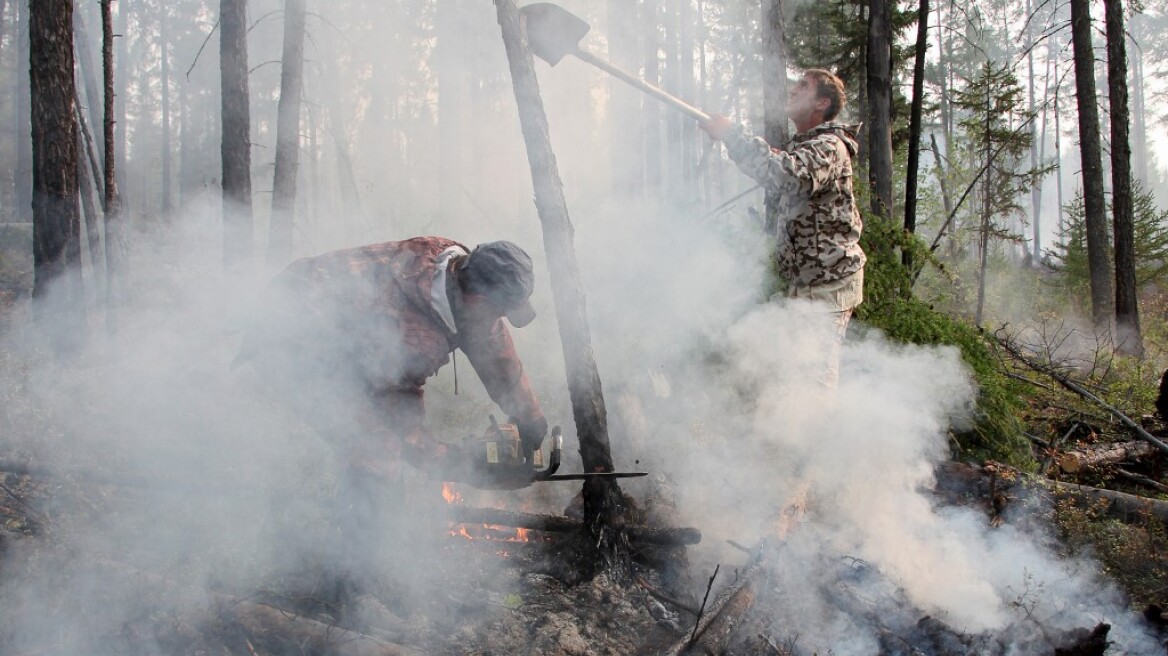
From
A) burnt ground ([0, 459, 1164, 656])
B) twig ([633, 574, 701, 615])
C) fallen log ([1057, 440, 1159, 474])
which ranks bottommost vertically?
twig ([633, 574, 701, 615])

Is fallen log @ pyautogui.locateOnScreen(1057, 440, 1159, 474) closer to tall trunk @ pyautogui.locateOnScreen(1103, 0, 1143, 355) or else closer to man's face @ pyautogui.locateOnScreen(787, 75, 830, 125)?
man's face @ pyautogui.locateOnScreen(787, 75, 830, 125)

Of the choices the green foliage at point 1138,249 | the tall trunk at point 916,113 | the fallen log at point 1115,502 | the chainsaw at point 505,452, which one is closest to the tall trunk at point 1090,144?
the green foliage at point 1138,249

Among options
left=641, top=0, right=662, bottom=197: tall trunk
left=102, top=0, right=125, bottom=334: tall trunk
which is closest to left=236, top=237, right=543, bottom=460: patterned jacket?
left=102, top=0, right=125, bottom=334: tall trunk

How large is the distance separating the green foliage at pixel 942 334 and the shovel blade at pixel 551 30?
286cm

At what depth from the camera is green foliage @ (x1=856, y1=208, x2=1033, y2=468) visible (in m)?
4.64

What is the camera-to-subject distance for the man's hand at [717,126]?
361 centimetres

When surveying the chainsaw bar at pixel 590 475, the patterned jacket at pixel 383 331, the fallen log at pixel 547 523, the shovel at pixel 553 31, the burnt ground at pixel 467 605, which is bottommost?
the burnt ground at pixel 467 605

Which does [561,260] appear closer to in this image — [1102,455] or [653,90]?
[653,90]

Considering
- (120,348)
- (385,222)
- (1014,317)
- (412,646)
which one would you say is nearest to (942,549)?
(412,646)

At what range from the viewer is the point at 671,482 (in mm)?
4812

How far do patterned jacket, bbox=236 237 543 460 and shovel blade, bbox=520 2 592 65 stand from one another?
1.55m

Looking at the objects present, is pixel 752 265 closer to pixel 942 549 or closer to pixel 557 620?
pixel 942 549

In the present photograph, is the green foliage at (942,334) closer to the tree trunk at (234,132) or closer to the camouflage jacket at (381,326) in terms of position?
the camouflage jacket at (381,326)

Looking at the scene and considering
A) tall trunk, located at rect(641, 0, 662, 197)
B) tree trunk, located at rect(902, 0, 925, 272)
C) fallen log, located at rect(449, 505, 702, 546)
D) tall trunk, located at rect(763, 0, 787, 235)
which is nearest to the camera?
fallen log, located at rect(449, 505, 702, 546)
